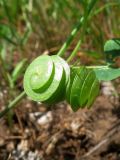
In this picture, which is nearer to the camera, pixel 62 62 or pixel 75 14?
pixel 62 62

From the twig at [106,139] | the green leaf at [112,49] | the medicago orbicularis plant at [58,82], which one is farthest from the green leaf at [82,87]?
the twig at [106,139]

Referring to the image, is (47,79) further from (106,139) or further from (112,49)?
(106,139)

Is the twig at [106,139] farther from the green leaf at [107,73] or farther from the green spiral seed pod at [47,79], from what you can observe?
the green spiral seed pod at [47,79]

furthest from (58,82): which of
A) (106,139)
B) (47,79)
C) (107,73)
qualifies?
(106,139)

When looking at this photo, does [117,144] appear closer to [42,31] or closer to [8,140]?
[8,140]

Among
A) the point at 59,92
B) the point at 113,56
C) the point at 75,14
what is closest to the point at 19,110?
the point at 75,14

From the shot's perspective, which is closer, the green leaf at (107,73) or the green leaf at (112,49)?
the green leaf at (107,73)
